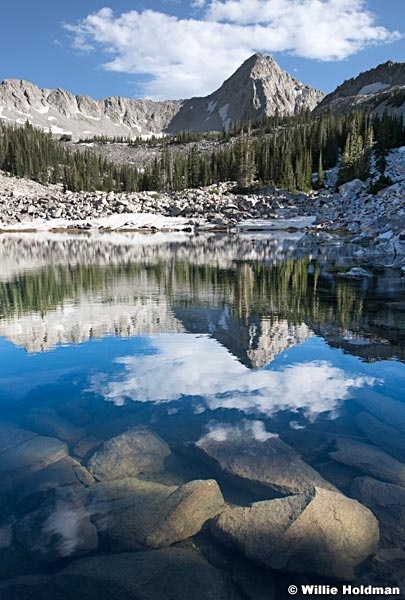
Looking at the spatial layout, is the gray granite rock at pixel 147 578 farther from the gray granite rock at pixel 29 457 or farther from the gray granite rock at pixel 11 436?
the gray granite rock at pixel 11 436

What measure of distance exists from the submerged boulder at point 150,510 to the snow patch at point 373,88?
182029 mm

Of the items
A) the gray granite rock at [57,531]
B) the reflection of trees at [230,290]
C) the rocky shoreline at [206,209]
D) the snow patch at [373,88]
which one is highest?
the snow patch at [373,88]

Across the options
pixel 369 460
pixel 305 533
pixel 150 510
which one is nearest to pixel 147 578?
pixel 150 510

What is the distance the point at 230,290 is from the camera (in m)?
16.4

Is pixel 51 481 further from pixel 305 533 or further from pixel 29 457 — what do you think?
pixel 305 533

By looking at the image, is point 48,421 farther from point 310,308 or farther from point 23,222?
point 23,222

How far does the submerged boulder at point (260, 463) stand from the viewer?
4.52 meters

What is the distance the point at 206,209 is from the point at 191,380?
199 feet

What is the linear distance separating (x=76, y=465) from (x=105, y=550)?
145 centimetres

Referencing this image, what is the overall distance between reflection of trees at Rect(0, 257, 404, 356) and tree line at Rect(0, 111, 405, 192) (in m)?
46.0

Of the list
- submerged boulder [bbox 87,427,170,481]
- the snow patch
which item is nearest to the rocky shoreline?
submerged boulder [bbox 87,427,170,481]

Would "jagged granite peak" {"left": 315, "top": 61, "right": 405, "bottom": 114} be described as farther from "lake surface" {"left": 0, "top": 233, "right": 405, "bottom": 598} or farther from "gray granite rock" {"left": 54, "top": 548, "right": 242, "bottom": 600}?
"gray granite rock" {"left": 54, "top": 548, "right": 242, "bottom": 600}

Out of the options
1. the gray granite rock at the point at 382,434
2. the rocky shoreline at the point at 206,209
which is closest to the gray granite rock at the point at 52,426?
the gray granite rock at the point at 382,434

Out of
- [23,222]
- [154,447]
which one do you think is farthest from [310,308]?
[23,222]
